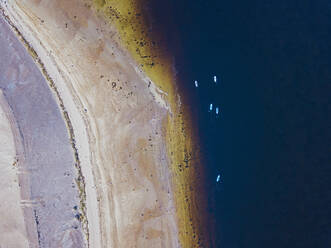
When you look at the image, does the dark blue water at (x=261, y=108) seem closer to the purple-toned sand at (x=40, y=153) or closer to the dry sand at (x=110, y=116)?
the dry sand at (x=110, y=116)

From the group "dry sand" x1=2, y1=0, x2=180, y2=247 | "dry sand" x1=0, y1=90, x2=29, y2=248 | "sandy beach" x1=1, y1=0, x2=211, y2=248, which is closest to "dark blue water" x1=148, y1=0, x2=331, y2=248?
"sandy beach" x1=1, y1=0, x2=211, y2=248

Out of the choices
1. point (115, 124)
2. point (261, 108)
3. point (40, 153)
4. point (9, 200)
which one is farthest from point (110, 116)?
point (261, 108)

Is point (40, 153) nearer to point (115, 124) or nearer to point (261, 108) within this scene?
point (115, 124)

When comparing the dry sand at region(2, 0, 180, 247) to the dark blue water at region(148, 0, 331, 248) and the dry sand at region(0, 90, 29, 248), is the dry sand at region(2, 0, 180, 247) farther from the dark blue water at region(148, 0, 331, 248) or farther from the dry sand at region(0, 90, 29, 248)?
the dry sand at region(0, 90, 29, 248)

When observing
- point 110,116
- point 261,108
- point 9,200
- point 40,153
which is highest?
point 110,116

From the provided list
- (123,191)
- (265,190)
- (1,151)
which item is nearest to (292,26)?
(265,190)

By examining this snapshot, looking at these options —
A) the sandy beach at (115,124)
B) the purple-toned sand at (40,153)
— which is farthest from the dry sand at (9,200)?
the sandy beach at (115,124)
